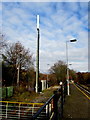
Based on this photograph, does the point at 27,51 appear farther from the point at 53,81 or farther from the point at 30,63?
the point at 53,81

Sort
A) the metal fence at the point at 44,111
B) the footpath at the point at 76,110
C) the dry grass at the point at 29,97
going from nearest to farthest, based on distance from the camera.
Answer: the metal fence at the point at 44,111 → the footpath at the point at 76,110 → the dry grass at the point at 29,97

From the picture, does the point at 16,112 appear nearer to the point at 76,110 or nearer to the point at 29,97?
the point at 76,110

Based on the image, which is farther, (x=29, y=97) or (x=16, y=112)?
(x=29, y=97)

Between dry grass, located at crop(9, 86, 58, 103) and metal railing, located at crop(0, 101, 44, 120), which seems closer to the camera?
metal railing, located at crop(0, 101, 44, 120)

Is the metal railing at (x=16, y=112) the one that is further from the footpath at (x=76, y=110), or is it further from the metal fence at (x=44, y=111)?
the footpath at (x=76, y=110)

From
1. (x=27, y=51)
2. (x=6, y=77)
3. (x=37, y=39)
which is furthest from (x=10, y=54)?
(x=37, y=39)

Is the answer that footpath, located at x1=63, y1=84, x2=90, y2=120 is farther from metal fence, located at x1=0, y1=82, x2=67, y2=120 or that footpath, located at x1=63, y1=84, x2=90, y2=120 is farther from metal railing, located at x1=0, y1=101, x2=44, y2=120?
metal railing, located at x1=0, y1=101, x2=44, y2=120

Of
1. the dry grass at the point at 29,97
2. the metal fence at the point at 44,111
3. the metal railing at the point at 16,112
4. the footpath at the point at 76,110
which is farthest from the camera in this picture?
the dry grass at the point at 29,97

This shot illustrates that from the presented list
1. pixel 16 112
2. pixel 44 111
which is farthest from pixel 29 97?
pixel 44 111

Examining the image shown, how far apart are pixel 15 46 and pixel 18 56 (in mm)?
2550

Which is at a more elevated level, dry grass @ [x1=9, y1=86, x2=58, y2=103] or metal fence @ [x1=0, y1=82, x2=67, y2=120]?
metal fence @ [x1=0, y1=82, x2=67, y2=120]

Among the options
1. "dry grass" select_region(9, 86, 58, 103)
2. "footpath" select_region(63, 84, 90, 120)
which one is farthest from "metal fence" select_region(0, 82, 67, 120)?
"dry grass" select_region(9, 86, 58, 103)

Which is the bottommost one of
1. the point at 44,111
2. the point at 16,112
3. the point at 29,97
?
the point at 29,97

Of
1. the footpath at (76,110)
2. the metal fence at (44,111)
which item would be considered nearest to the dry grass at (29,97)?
the metal fence at (44,111)
